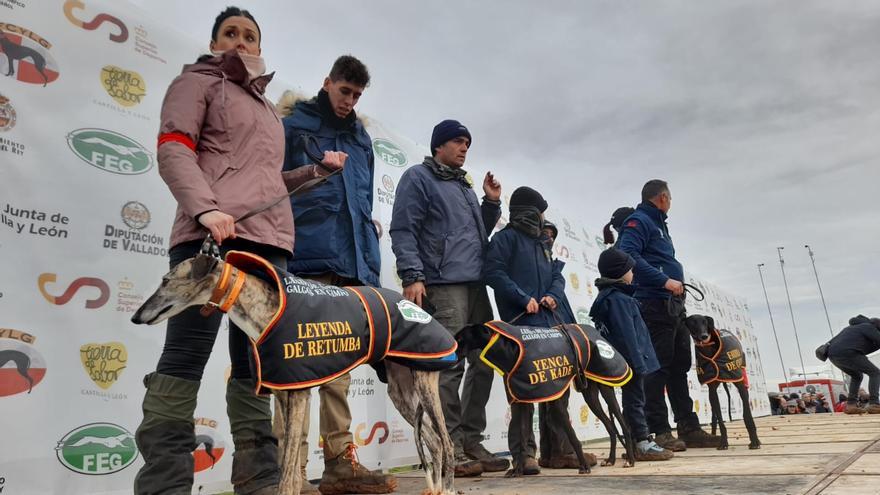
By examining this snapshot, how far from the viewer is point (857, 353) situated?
27.1 feet

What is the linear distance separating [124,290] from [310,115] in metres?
1.40

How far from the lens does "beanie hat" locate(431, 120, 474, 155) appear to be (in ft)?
12.8

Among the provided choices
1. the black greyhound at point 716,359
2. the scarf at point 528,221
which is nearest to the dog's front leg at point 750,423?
the black greyhound at point 716,359

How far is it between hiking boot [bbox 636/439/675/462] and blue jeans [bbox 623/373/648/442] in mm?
138

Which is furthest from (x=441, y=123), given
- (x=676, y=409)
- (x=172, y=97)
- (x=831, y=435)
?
(x=831, y=435)

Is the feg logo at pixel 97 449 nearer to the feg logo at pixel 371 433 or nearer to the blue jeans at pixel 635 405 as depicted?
the feg logo at pixel 371 433

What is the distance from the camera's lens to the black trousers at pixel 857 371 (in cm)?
792

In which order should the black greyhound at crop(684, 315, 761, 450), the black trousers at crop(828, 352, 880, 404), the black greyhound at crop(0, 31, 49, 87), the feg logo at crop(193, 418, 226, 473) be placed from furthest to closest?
1. the black trousers at crop(828, 352, 880, 404)
2. the black greyhound at crop(684, 315, 761, 450)
3. the feg logo at crop(193, 418, 226, 473)
4. the black greyhound at crop(0, 31, 49, 87)

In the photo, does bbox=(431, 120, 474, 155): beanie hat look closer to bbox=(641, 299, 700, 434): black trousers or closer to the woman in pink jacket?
the woman in pink jacket

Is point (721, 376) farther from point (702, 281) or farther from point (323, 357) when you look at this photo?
point (702, 281)

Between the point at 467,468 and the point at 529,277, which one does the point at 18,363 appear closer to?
the point at 467,468

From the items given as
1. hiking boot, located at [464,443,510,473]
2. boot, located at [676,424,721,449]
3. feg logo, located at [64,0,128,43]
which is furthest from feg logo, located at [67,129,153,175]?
boot, located at [676,424,721,449]

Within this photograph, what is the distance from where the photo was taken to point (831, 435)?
4641 mm

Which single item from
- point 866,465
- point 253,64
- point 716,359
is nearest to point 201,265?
point 253,64
